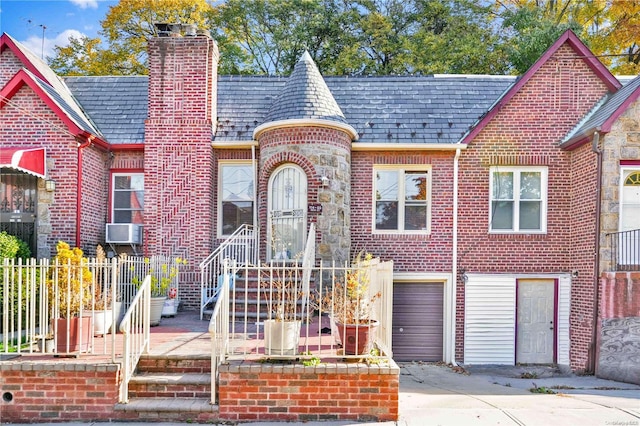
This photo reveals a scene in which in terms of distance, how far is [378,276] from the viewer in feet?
23.3

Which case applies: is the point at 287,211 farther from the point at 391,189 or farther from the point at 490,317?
the point at 490,317

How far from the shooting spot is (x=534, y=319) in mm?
11562

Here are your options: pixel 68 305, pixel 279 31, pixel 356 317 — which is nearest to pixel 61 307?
pixel 68 305

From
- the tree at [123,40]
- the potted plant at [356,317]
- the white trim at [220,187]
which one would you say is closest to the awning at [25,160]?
the white trim at [220,187]

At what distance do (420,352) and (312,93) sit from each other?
684 centimetres

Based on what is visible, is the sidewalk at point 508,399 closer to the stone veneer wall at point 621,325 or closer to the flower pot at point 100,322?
the stone veneer wall at point 621,325

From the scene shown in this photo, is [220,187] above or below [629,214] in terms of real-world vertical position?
above

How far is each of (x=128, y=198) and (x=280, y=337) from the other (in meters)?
7.80

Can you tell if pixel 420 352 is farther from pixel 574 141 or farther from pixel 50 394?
pixel 50 394

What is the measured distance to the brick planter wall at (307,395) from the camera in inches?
231

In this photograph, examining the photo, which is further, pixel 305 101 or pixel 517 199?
pixel 517 199

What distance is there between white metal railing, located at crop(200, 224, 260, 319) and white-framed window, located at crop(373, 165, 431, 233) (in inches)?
122

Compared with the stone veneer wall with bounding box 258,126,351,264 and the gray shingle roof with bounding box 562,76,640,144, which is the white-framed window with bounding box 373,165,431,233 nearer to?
the stone veneer wall with bounding box 258,126,351,264

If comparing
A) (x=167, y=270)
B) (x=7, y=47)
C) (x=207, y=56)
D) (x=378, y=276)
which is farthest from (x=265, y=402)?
(x=7, y=47)
